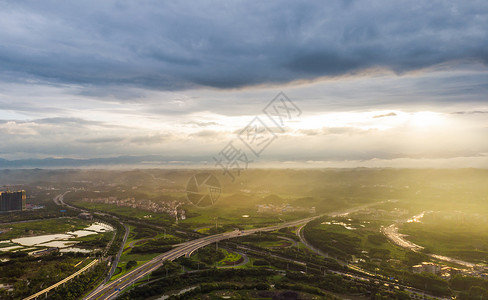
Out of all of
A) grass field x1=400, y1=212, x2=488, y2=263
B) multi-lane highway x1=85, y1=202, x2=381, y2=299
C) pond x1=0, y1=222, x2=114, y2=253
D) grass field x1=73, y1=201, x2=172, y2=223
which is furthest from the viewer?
grass field x1=73, y1=201, x2=172, y2=223

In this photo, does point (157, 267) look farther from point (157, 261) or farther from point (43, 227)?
point (43, 227)

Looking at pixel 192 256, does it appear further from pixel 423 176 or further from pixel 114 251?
pixel 423 176

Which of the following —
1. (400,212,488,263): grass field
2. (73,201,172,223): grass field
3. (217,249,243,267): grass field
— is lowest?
(73,201,172,223): grass field

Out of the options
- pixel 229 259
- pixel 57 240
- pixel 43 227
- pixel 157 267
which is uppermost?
pixel 157 267

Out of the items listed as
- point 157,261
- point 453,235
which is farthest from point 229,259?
point 453,235

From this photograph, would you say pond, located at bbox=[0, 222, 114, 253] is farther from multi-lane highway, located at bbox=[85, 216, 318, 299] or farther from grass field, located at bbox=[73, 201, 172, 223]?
multi-lane highway, located at bbox=[85, 216, 318, 299]

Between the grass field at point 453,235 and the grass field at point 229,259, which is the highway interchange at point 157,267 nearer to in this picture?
the grass field at point 229,259

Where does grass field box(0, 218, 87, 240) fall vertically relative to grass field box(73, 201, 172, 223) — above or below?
above

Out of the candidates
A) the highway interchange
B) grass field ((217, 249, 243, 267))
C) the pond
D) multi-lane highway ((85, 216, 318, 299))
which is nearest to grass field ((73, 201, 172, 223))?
the pond

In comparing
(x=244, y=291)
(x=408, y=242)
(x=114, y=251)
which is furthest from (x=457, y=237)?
(x=114, y=251)

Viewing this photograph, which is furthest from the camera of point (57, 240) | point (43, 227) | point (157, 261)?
point (43, 227)

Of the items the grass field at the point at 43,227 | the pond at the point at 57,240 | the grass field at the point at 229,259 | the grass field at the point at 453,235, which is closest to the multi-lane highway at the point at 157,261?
the grass field at the point at 229,259
